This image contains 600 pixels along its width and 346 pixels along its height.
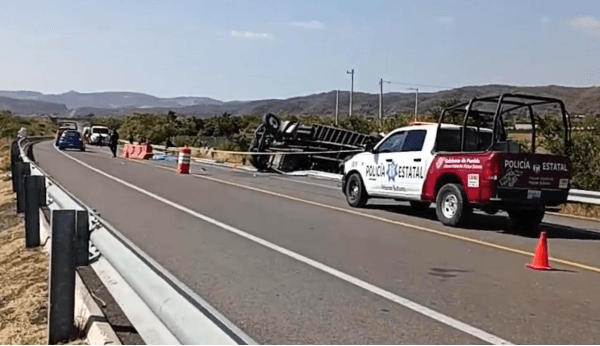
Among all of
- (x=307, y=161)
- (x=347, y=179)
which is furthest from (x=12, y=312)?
(x=307, y=161)

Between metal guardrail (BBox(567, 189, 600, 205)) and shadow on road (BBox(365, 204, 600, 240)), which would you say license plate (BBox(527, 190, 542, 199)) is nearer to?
shadow on road (BBox(365, 204, 600, 240))

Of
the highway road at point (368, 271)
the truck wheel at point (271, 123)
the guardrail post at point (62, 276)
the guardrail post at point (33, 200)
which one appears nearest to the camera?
the guardrail post at point (62, 276)

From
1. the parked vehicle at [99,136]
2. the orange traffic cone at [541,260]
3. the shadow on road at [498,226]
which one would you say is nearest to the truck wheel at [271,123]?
→ the shadow on road at [498,226]

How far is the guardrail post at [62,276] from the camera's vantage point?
5.94 metres

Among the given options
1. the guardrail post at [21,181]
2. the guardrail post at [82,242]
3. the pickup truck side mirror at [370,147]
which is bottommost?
the guardrail post at [21,181]

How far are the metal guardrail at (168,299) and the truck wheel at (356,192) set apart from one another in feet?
40.1

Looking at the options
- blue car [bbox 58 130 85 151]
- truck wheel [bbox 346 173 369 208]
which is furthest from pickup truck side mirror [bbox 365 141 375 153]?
blue car [bbox 58 130 85 151]

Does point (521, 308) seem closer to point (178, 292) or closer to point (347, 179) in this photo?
point (178, 292)

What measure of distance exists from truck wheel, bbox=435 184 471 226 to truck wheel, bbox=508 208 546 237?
1165mm

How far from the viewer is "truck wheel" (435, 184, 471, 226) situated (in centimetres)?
1437

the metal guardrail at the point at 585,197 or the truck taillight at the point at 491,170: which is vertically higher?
the truck taillight at the point at 491,170

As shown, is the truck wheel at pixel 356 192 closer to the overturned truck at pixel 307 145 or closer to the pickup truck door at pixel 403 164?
the pickup truck door at pixel 403 164

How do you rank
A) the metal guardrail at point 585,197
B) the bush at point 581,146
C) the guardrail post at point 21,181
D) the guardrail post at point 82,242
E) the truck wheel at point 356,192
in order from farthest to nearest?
1. the bush at point 581,146
2. the truck wheel at point 356,192
3. the metal guardrail at point 585,197
4. the guardrail post at point 21,181
5. the guardrail post at point 82,242

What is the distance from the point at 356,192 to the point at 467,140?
3313 millimetres
